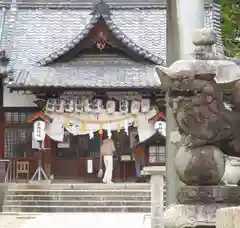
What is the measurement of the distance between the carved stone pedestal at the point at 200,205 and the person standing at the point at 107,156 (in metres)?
17.5

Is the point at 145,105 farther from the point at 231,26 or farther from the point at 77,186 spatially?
the point at 231,26

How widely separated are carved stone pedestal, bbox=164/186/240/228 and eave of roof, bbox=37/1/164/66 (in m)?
17.7

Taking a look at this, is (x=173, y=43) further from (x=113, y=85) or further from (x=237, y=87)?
(x=113, y=85)

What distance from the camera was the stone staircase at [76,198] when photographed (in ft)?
65.1

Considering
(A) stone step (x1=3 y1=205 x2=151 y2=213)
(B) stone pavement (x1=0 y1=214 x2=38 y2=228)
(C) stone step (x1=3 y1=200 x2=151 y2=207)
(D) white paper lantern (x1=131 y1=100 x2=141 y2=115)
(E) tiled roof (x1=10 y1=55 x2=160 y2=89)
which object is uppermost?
(E) tiled roof (x1=10 y1=55 x2=160 y2=89)

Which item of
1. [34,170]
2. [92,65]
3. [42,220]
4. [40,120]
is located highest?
[92,65]

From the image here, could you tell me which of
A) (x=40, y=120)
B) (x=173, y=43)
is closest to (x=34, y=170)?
(x=40, y=120)

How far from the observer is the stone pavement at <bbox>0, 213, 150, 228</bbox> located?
16.0 meters

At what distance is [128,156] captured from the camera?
22953mm

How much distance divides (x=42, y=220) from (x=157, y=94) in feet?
22.2

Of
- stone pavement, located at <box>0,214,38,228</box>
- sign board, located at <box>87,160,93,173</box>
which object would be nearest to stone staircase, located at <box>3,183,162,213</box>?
stone pavement, located at <box>0,214,38,228</box>

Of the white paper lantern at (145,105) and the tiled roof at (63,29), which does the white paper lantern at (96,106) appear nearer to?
the tiled roof at (63,29)

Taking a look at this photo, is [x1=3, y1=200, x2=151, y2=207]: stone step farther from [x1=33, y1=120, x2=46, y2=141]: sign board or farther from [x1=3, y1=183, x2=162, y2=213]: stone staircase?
[x1=33, y1=120, x2=46, y2=141]: sign board

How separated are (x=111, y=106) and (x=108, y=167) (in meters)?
2.06
